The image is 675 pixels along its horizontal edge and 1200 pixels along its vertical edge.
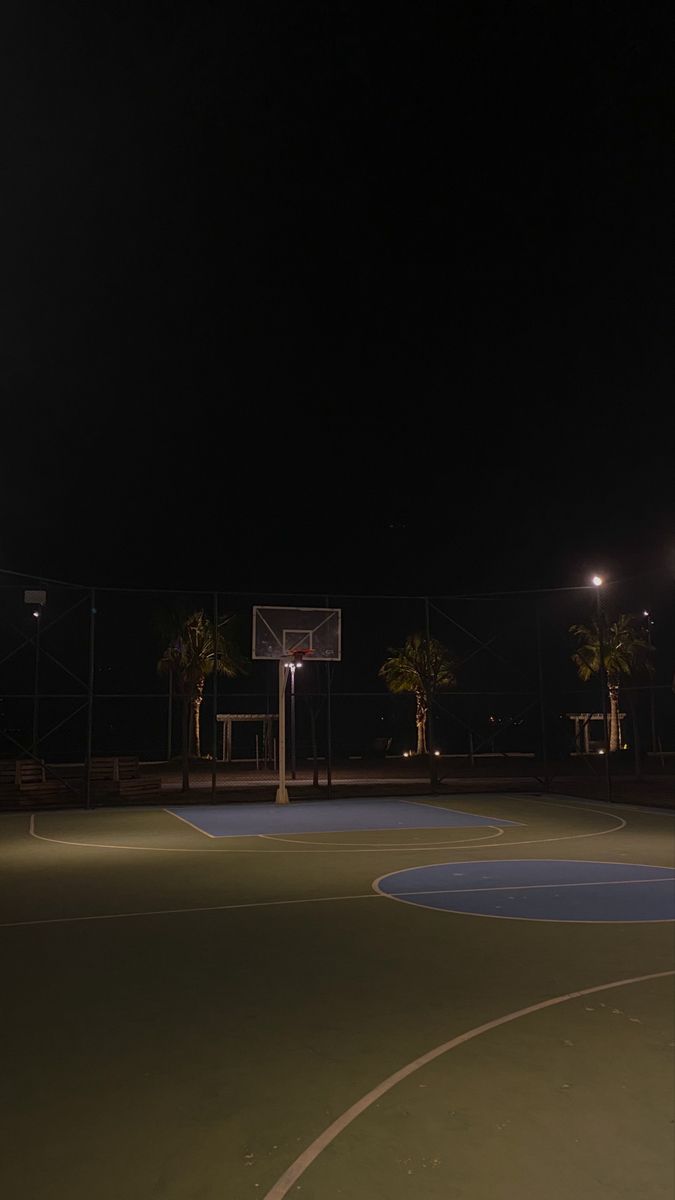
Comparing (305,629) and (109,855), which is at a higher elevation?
(305,629)

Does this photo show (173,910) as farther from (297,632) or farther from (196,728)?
(196,728)

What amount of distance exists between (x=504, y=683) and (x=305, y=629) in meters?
25.0

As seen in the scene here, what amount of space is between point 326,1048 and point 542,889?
4.98 m

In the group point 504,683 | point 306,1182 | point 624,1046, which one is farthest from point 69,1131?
point 504,683

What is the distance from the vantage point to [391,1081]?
158 inches

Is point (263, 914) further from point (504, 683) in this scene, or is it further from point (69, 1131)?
point (504, 683)

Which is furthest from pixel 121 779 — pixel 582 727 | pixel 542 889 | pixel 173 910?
pixel 582 727

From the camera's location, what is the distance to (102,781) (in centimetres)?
2388

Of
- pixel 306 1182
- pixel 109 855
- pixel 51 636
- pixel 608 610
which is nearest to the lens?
pixel 306 1182

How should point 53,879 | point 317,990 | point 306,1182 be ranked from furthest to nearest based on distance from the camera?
point 53,879 < point 317,990 < point 306,1182

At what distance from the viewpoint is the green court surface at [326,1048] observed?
3.20 metres

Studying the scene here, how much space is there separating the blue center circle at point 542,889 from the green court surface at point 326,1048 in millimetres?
181

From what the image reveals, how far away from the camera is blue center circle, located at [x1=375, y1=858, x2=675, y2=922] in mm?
7746

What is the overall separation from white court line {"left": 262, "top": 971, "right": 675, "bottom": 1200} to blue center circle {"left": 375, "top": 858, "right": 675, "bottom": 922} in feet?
6.70
